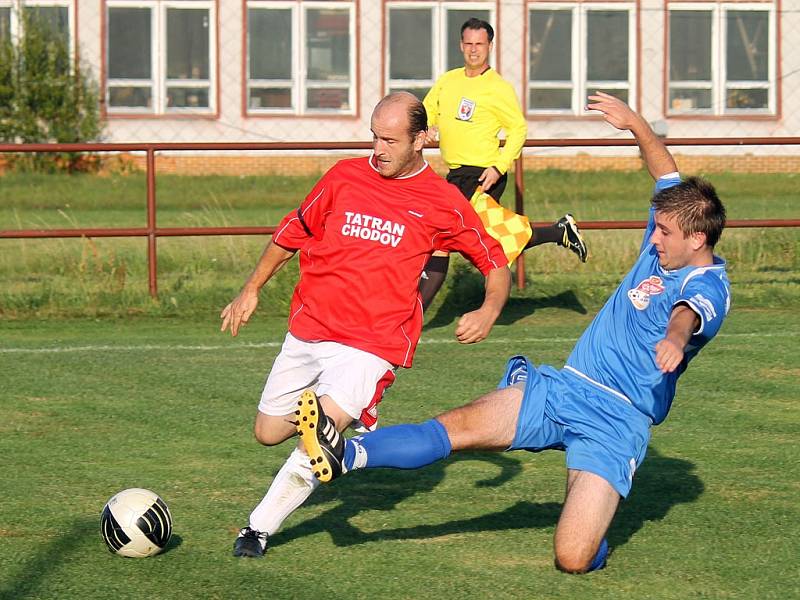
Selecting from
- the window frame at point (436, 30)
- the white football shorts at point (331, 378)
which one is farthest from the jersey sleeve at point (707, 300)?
the window frame at point (436, 30)

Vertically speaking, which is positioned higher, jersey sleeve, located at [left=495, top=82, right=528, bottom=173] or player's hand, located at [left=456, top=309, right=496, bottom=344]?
jersey sleeve, located at [left=495, top=82, right=528, bottom=173]

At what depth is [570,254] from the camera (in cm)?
1354

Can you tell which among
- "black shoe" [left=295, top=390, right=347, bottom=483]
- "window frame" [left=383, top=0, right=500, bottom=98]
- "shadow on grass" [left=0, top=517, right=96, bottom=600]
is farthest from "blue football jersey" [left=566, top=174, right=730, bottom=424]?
"window frame" [left=383, top=0, right=500, bottom=98]

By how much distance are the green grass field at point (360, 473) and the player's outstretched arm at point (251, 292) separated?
34.0 inches

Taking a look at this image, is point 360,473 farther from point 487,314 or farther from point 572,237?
point 572,237

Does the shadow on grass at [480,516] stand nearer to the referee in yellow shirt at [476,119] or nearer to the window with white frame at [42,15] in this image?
the referee in yellow shirt at [476,119]

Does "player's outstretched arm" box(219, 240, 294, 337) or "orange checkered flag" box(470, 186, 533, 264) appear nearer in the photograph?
"player's outstretched arm" box(219, 240, 294, 337)

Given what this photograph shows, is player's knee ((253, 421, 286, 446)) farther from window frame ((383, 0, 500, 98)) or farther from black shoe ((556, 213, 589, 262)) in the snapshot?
window frame ((383, 0, 500, 98))

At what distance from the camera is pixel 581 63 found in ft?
88.8

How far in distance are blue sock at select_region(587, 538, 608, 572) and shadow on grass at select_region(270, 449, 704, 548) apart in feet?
1.17

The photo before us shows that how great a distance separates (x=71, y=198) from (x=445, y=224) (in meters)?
16.9

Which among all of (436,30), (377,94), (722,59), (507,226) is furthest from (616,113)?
(722,59)

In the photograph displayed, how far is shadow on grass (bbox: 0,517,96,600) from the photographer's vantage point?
5047 mm

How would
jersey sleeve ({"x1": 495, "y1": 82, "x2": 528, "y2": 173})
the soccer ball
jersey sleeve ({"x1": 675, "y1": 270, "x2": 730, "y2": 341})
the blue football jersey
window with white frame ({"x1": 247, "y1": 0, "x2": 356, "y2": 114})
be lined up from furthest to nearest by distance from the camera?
window with white frame ({"x1": 247, "y1": 0, "x2": 356, "y2": 114})
jersey sleeve ({"x1": 495, "y1": 82, "x2": 528, "y2": 173})
the blue football jersey
the soccer ball
jersey sleeve ({"x1": 675, "y1": 270, "x2": 730, "y2": 341})
